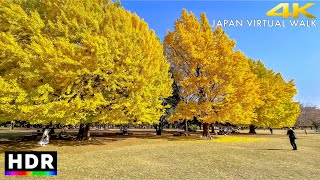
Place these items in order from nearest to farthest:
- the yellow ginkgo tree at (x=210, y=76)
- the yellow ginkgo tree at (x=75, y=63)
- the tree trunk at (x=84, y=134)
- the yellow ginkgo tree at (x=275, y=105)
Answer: the yellow ginkgo tree at (x=75, y=63) < the tree trunk at (x=84, y=134) < the yellow ginkgo tree at (x=210, y=76) < the yellow ginkgo tree at (x=275, y=105)

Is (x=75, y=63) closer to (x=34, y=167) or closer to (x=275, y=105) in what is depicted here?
(x=34, y=167)

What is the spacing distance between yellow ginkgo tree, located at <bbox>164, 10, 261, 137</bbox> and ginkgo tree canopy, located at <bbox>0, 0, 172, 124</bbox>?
5823 millimetres

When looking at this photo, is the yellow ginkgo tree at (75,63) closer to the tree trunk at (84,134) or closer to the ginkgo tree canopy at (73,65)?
the ginkgo tree canopy at (73,65)

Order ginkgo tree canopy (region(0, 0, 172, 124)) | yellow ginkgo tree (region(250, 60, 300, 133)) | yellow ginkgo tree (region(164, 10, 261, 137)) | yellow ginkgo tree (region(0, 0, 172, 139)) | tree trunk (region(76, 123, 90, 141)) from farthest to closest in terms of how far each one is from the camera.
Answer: yellow ginkgo tree (region(250, 60, 300, 133)) < yellow ginkgo tree (region(164, 10, 261, 137)) < tree trunk (region(76, 123, 90, 141)) < yellow ginkgo tree (region(0, 0, 172, 139)) < ginkgo tree canopy (region(0, 0, 172, 124))

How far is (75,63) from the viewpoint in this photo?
2095 centimetres

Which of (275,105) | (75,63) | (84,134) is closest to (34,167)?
(75,63)

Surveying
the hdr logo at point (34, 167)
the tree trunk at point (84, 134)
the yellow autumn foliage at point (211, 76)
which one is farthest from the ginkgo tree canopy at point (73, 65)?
the hdr logo at point (34, 167)

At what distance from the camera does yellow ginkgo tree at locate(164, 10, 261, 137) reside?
1205 inches

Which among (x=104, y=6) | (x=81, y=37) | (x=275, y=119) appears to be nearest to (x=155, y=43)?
(x=104, y=6)

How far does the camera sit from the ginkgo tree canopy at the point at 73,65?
2020cm

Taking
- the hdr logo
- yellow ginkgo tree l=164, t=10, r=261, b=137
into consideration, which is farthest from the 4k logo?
the hdr logo

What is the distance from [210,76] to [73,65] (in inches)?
580

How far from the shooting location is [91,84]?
23156 mm

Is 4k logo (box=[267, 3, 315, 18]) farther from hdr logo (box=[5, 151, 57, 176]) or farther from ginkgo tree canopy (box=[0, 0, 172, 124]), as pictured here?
hdr logo (box=[5, 151, 57, 176])
